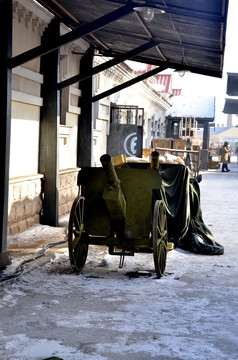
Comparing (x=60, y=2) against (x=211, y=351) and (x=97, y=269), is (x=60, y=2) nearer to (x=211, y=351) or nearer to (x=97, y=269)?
(x=97, y=269)

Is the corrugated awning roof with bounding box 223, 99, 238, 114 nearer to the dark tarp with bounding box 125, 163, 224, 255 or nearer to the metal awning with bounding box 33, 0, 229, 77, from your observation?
the metal awning with bounding box 33, 0, 229, 77

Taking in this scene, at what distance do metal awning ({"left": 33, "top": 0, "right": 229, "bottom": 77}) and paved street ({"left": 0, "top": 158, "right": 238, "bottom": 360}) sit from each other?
3.16m

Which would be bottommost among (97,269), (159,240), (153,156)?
(97,269)

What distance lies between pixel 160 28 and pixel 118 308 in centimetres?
519

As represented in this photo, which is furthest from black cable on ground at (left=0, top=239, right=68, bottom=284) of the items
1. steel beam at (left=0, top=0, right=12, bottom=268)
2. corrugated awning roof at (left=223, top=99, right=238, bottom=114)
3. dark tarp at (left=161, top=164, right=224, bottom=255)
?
corrugated awning roof at (left=223, top=99, right=238, bottom=114)

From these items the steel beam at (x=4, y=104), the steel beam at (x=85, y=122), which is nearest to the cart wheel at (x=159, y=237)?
the steel beam at (x=4, y=104)

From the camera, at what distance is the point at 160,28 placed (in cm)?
895

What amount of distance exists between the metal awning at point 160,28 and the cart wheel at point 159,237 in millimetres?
2507

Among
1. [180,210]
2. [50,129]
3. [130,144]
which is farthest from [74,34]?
[130,144]

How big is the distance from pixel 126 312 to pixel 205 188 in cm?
1382

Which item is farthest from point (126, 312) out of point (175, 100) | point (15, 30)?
point (175, 100)

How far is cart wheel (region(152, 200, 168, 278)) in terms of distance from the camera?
245 inches

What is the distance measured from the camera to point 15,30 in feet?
27.8

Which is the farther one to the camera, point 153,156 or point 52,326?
point 153,156
